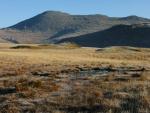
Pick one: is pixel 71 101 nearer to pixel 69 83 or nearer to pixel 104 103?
pixel 104 103

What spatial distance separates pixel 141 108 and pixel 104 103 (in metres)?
1.40

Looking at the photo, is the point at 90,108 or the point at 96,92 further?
the point at 96,92

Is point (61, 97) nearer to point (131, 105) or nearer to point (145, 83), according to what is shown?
point (131, 105)

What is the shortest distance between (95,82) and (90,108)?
5889 mm

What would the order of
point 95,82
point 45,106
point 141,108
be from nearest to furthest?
point 141,108, point 45,106, point 95,82

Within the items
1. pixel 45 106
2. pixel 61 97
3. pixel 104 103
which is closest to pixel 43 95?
pixel 61 97

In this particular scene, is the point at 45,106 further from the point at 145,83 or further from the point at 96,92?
the point at 145,83

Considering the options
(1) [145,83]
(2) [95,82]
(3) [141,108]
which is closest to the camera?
(3) [141,108]

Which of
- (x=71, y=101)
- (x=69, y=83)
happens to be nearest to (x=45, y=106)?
(x=71, y=101)

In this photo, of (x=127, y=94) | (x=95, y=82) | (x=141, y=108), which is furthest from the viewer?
(x=95, y=82)

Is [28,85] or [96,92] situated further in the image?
[28,85]

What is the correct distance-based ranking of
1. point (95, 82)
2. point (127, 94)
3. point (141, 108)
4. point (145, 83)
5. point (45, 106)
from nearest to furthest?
point (141, 108) < point (45, 106) < point (127, 94) < point (145, 83) < point (95, 82)

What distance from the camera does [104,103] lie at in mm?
15773

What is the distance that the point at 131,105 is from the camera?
15531 millimetres
